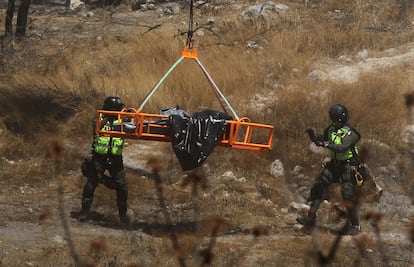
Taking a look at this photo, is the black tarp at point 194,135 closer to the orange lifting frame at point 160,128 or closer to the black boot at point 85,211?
the orange lifting frame at point 160,128

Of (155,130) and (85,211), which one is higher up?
(155,130)

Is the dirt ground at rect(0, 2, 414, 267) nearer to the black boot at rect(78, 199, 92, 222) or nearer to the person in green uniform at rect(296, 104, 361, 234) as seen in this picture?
the black boot at rect(78, 199, 92, 222)

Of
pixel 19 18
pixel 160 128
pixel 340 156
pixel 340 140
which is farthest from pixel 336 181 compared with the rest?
pixel 19 18

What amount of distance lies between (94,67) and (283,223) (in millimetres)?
5989

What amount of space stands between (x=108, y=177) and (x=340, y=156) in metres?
2.57


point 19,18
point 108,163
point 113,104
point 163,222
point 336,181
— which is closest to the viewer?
point 113,104

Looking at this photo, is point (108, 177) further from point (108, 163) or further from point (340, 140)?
point (340, 140)

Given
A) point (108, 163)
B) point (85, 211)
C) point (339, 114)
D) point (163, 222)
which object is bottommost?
point (163, 222)

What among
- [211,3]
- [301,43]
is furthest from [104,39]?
[301,43]

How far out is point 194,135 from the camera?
620 centimetres

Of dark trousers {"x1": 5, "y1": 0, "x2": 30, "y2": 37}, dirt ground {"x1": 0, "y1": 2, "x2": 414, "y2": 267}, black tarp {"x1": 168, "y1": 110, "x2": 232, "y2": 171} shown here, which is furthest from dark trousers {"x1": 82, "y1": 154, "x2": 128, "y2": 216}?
dark trousers {"x1": 5, "y1": 0, "x2": 30, "y2": 37}

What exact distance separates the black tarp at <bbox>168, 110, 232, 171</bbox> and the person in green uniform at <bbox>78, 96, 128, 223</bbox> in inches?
28.0

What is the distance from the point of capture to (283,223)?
7.60m

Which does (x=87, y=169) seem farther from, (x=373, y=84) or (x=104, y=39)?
(x=104, y=39)
